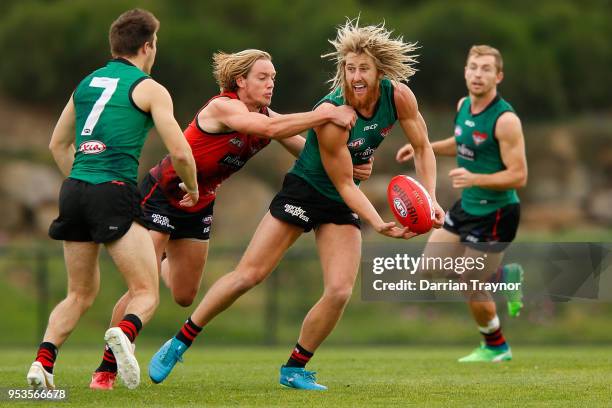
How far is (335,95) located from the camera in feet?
24.4

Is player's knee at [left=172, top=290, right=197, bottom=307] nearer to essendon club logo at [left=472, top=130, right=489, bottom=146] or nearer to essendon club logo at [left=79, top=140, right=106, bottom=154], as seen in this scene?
essendon club logo at [left=79, top=140, right=106, bottom=154]

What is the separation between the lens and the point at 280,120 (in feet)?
23.8

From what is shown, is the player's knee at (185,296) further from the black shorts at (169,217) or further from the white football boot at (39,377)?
the white football boot at (39,377)

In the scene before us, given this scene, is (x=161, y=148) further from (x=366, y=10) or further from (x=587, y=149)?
(x=587, y=149)

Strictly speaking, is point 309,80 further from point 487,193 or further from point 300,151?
point 300,151

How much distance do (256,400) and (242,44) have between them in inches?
599

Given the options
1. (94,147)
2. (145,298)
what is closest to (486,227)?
(145,298)

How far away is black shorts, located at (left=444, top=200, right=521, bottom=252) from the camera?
32.2 ft

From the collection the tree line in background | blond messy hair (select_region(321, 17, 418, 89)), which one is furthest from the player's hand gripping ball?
the tree line in background

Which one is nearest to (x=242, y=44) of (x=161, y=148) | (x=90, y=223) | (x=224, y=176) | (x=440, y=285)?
(x=161, y=148)

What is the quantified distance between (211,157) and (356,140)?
106 centimetres

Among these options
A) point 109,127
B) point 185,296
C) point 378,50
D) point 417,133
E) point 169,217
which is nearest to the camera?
point 109,127

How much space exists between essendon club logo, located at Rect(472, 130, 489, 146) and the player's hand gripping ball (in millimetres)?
2759

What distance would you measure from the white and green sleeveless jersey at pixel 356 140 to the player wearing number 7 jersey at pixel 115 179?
919 millimetres
